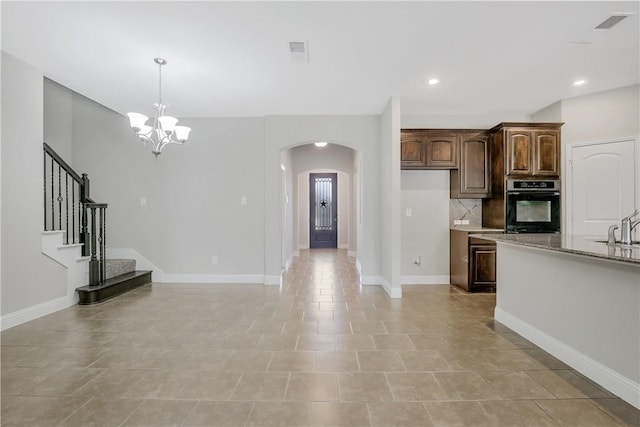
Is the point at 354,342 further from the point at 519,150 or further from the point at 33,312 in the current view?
the point at 519,150

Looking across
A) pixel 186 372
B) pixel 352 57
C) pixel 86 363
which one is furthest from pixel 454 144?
pixel 86 363

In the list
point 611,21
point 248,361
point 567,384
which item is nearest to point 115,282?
point 248,361

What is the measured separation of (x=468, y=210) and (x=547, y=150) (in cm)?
138

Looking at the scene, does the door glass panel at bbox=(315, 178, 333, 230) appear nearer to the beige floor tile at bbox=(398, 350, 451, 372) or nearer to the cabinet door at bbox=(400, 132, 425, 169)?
the cabinet door at bbox=(400, 132, 425, 169)

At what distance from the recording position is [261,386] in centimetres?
213

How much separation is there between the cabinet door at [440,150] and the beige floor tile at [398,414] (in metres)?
3.78

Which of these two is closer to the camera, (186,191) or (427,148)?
(427,148)

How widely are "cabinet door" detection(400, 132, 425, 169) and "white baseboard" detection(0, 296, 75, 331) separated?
16.0 ft

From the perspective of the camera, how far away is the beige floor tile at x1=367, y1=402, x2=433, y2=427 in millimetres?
1752

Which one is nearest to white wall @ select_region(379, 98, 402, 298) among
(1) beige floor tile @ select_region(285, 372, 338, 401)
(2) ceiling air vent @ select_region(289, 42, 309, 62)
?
(2) ceiling air vent @ select_region(289, 42, 309, 62)

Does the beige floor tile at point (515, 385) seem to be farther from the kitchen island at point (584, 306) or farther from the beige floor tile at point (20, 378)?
the beige floor tile at point (20, 378)

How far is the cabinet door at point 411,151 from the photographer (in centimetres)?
495

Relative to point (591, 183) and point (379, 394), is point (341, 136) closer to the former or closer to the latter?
point (591, 183)

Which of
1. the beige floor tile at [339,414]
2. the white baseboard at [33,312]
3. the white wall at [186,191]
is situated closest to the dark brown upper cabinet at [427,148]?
the white wall at [186,191]
